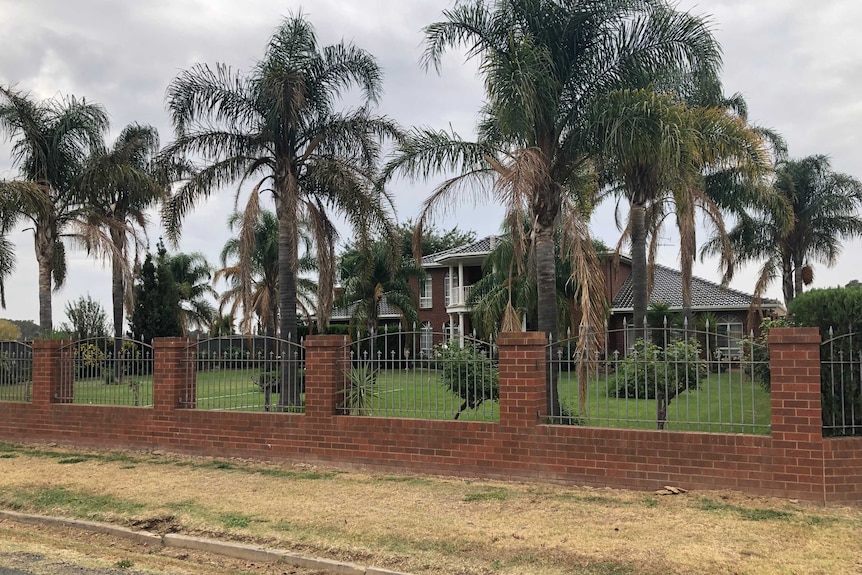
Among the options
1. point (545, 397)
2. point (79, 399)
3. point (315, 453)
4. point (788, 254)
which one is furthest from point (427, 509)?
point (788, 254)

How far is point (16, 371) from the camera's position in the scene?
12.1m

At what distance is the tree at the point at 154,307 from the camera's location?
1105 inches

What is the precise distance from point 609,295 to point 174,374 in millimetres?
24004

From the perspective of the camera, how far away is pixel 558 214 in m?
11.0

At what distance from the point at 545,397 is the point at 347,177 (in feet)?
22.3

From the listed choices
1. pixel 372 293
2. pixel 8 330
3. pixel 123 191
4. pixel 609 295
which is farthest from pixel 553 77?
pixel 8 330

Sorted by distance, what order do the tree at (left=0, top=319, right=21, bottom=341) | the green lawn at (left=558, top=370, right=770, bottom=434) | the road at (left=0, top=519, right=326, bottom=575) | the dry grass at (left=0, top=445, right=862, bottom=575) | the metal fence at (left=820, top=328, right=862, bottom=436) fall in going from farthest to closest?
1. the tree at (left=0, top=319, right=21, bottom=341)
2. the green lawn at (left=558, top=370, right=770, bottom=434)
3. the metal fence at (left=820, top=328, right=862, bottom=436)
4. the road at (left=0, top=519, right=326, bottom=575)
5. the dry grass at (left=0, top=445, right=862, bottom=575)

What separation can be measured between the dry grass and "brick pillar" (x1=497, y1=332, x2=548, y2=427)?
759 millimetres

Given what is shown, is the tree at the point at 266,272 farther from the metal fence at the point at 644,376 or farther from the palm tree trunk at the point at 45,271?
the metal fence at the point at 644,376

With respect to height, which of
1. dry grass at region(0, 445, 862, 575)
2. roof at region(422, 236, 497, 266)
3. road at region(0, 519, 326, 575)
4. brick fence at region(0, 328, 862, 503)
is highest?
roof at region(422, 236, 497, 266)

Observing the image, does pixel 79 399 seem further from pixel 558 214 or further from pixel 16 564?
pixel 558 214

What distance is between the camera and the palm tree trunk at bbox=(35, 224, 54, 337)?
17922 mm

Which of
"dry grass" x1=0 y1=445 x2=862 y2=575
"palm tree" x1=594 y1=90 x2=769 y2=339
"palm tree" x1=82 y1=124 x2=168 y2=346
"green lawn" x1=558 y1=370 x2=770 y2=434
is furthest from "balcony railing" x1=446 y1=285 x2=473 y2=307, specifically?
"dry grass" x1=0 y1=445 x2=862 y2=575

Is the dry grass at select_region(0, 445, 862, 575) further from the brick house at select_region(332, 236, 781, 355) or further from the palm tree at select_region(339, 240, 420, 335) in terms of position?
the palm tree at select_region(339, 240, 420, 335)
